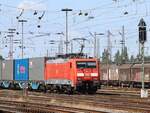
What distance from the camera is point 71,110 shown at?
23094 millimetres

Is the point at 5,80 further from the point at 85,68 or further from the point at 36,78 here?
the point at 85,68

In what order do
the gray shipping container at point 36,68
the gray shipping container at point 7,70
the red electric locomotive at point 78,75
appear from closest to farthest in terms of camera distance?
the red electric locomotive at point 78,75, the gray shipping container at point 36,68, the gray shipping container at point 7,70

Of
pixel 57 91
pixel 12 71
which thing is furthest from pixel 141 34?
pixel 12 71

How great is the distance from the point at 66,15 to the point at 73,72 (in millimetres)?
24121

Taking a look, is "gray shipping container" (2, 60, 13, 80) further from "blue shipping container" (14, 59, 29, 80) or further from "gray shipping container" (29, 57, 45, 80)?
"gray shipping container" (29, 57, 45, 80)

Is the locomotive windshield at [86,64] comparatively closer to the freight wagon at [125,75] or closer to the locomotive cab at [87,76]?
the locomotive cab at [87,76]

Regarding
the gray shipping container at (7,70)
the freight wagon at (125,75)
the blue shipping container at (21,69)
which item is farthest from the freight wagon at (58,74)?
the freight wagon at (125,75)

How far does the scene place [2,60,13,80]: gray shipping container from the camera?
53053mm

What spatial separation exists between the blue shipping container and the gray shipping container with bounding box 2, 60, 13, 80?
119 centimetres

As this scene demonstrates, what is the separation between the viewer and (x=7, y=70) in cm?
5419

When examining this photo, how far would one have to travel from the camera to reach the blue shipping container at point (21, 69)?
49.3 meters

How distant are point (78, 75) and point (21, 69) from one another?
40.6ft

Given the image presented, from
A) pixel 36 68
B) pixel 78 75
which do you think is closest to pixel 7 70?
pixel 36 68

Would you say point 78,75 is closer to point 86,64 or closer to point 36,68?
point 86,64
